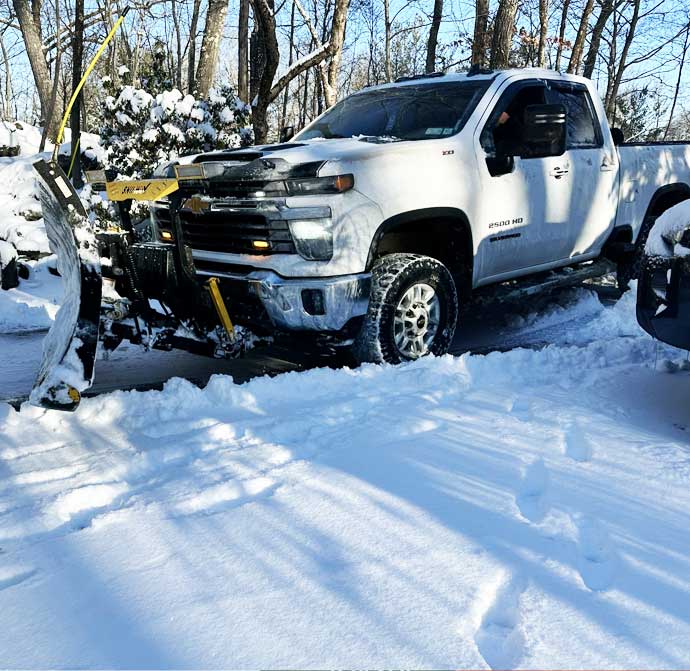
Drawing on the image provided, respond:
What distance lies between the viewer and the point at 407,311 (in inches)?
174

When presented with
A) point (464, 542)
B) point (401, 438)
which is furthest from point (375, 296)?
point (464, 542)

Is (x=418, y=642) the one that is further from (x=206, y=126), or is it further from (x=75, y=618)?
(x=206, y=126)

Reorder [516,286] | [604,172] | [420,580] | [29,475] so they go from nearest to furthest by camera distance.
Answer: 1. [420,580]
2. [29,475]
3. [516,286]
4. [604,172]

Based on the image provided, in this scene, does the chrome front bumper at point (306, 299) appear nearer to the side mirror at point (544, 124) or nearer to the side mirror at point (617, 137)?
the side mirror at point (544, 124)

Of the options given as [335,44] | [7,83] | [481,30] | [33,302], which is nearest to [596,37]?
[481,30]

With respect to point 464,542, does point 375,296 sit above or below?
above

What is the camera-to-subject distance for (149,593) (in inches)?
82.9

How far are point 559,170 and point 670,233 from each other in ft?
6.70

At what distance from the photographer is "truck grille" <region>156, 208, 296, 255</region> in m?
3.93

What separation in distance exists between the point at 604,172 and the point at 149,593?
5272 mm

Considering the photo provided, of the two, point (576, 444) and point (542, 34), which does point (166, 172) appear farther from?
point (542, 34)

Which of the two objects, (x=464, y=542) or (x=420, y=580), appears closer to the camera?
(x=420, y=580)

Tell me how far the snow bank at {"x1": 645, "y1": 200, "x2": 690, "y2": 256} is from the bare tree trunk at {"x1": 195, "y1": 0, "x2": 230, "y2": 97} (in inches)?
362

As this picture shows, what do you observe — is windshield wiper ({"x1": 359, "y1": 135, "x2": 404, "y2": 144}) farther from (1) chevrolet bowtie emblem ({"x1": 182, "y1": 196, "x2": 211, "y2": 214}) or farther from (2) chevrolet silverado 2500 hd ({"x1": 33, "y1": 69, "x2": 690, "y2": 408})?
(1) chevrolet bowtie emblem ({"x1": 182, "y1": 196, "x2": 211, "y2": 214})
